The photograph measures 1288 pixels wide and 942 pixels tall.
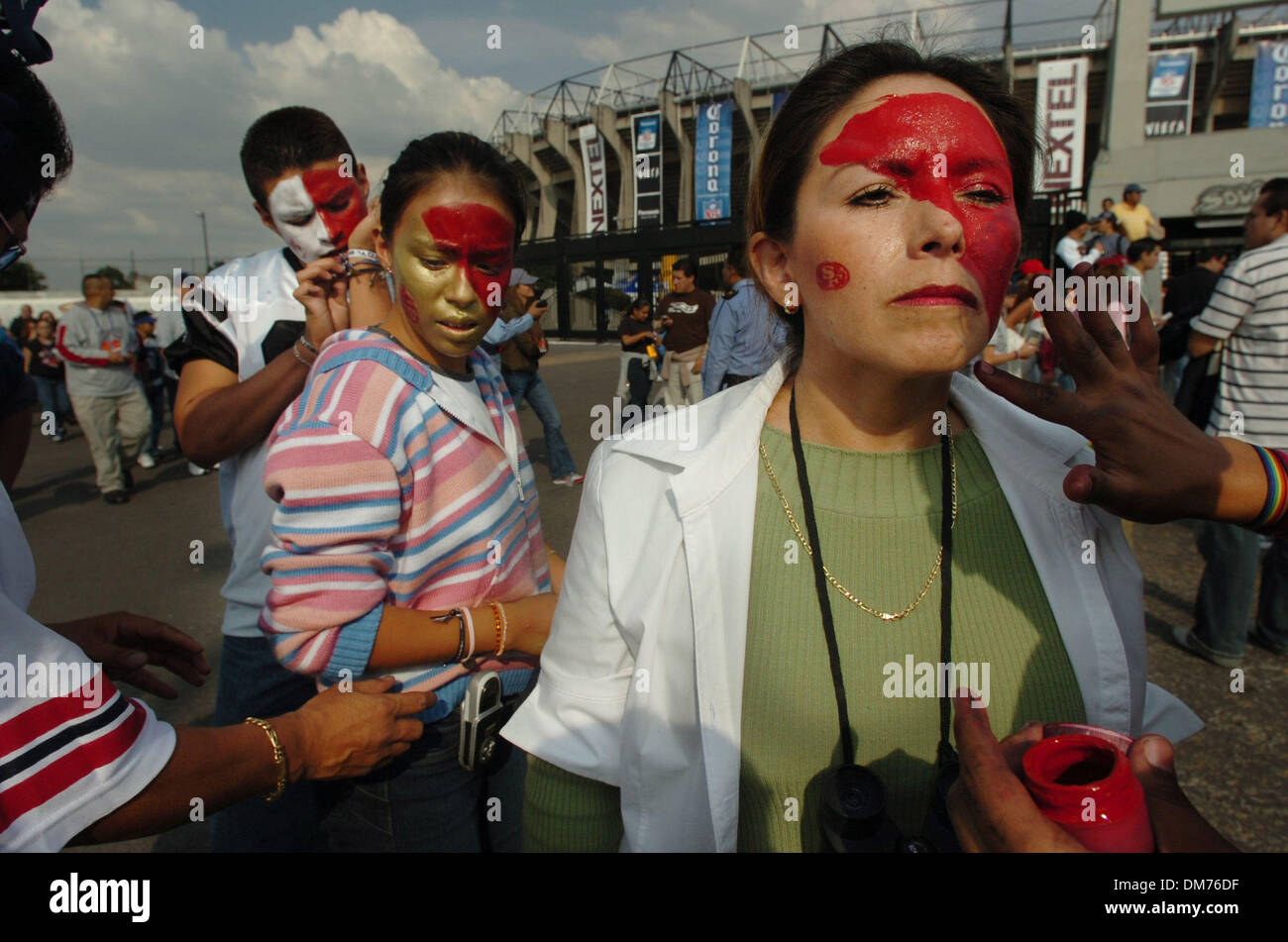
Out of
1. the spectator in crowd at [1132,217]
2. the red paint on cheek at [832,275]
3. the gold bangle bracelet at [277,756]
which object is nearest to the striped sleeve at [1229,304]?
the red paint on cheek at [832,275]

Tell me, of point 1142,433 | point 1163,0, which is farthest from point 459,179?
point 1163,0

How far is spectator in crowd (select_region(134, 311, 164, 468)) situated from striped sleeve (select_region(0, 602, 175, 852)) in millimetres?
10512

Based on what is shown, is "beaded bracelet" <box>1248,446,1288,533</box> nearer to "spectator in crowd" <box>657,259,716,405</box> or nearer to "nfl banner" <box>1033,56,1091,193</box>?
"spectator in crowd" <box>657,259,716,405</box>

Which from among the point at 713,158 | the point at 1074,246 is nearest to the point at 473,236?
the point at 1074,246

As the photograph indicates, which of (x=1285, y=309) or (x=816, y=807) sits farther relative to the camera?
(x=1285, y=309)

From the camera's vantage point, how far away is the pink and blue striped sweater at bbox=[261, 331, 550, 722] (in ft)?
5.00

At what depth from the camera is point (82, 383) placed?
8133mm

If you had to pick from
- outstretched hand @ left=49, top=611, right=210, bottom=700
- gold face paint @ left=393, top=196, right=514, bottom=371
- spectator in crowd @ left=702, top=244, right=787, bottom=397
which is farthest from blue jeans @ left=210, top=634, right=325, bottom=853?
spectator in crowd @ left=702, top=244, right=787, bottom=397

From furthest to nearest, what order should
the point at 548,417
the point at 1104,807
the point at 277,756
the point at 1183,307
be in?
the point at 548,417, the point at 1183,307, the point at 277,756, the point at 1104,807

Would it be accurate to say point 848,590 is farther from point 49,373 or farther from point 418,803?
point 49,373

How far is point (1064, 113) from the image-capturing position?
20016 millimetres

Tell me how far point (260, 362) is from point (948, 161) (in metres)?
1.83
